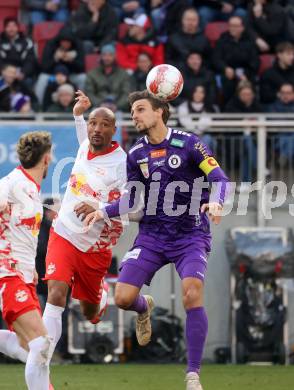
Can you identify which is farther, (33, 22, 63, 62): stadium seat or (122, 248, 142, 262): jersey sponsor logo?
(33, 22, 63, 62): stadium seat

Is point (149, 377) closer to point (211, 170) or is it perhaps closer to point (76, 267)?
point (76, 267)

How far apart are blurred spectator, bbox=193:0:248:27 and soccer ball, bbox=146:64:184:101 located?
7.03m

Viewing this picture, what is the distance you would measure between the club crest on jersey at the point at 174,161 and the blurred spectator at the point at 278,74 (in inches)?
253

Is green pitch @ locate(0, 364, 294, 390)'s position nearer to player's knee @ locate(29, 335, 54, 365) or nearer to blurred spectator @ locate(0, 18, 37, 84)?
player's knee @ locate(29, 335, 54, 365)

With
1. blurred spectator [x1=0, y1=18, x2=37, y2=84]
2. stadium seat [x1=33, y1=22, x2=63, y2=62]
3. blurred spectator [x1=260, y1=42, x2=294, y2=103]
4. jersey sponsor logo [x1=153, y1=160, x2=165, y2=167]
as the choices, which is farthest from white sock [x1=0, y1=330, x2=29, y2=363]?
stadium seat [x1=33, y1=22, x2=63, y2=62]

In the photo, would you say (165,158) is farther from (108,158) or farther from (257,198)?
(257,198)

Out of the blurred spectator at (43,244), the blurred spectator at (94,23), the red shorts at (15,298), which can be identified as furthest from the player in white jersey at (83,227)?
the blurred spectator at (94,23)

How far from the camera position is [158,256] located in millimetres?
9992

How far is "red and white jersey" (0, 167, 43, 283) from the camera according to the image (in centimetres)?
870

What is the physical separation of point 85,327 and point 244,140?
122 inches

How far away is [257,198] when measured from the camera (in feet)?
48.4

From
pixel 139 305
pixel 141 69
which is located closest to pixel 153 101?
pixel 139 305

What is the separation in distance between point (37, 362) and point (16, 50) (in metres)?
8.54

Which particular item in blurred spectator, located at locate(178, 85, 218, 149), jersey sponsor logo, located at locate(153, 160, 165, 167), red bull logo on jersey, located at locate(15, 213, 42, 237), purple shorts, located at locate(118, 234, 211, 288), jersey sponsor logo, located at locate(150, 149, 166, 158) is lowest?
purple shorts, located at locate(118, 234, 211, 288)
